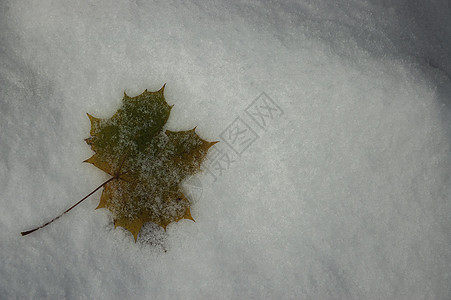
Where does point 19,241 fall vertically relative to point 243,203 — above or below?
below

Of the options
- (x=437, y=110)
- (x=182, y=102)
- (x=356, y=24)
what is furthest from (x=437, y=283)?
(x=182, y=102)

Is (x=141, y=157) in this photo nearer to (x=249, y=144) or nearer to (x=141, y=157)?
(x=141, y=157)

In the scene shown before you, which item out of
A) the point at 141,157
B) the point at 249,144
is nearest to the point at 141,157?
the point at 141,157

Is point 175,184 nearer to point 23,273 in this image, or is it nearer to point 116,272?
point 116,272

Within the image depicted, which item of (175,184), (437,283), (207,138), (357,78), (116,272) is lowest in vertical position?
(116,272)
